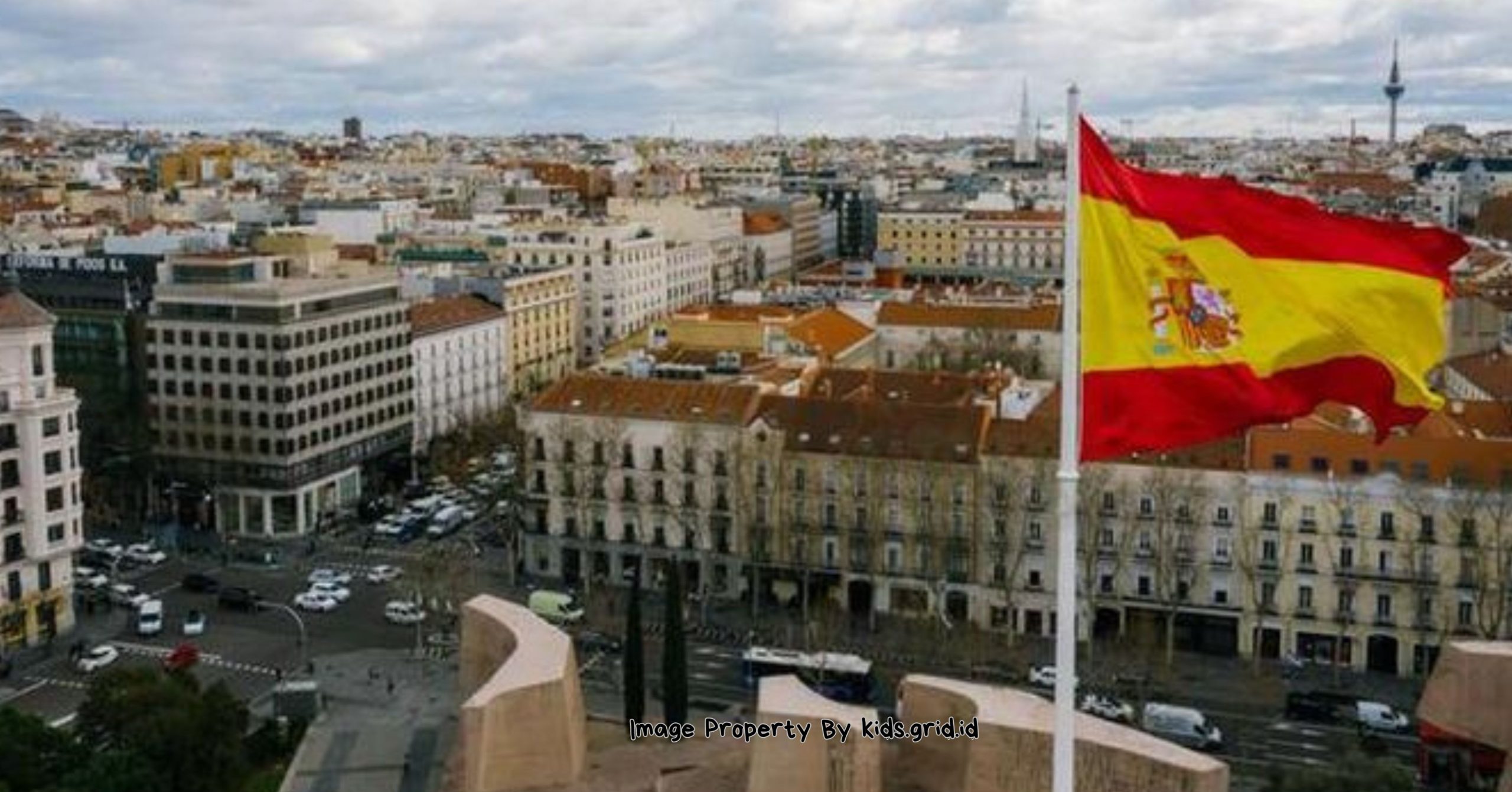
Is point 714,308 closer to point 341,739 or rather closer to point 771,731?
point 341,739

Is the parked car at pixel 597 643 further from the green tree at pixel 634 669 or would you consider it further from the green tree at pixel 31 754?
the green tree at pixel 31 754

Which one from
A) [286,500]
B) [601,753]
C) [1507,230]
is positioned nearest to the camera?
[601,753]

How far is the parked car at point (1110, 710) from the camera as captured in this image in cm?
5088

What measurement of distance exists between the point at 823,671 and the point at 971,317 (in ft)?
160

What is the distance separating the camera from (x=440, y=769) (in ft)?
152

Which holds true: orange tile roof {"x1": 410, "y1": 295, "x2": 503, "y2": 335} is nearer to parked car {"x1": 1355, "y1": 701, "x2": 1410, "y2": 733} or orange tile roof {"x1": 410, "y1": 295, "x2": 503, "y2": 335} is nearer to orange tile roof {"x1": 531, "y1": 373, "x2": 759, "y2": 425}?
orange tile roof {"x1": 531, "y1": 373, "x2": 759, "y2": 425}

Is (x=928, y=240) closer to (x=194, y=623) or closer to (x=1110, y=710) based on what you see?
(x=194, y=623)

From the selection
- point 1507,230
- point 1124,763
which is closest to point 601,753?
point 1124,763

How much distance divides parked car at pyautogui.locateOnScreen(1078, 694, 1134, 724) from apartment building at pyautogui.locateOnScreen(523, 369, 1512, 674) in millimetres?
5766

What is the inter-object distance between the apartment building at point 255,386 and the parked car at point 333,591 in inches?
408

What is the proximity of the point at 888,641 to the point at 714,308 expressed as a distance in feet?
149

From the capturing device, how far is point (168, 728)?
40719 millimetres

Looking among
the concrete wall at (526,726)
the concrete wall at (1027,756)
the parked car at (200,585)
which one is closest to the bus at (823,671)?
the concrete wall at (526,726)

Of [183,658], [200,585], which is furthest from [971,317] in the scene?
[183,658]
